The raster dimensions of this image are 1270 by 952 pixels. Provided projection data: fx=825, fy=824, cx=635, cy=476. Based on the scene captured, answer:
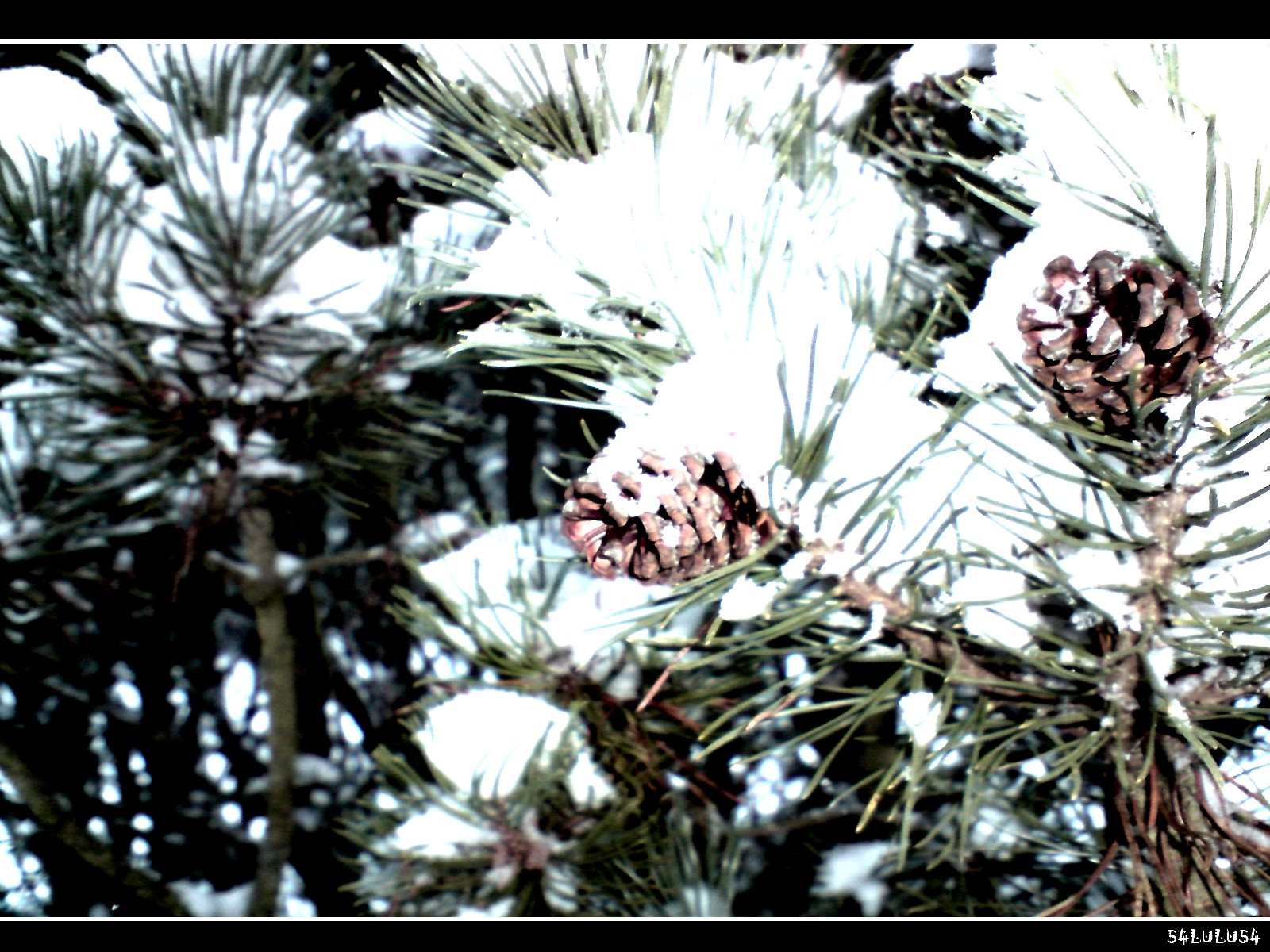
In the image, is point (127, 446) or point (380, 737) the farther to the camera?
point (380, 737)

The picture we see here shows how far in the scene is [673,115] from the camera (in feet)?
1.06

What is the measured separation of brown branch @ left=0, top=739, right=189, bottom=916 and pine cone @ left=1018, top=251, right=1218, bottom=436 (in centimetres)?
70

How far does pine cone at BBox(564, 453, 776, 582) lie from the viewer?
0.29 meters

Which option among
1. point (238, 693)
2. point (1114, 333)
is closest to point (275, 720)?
point (238, 693)

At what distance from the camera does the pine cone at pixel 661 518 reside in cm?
29

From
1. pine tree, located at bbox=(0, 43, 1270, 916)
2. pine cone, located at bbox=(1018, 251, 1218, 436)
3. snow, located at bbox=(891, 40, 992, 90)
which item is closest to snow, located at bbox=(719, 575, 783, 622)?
pine tree, located at bbox=(0, 43, 1270, 916)

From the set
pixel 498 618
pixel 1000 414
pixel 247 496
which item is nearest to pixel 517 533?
pixel 498 618

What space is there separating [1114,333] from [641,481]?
16cm

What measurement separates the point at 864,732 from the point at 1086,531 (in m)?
0.37

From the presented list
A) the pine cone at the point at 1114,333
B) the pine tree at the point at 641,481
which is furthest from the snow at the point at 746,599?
the pine cone at the point at 1114,333

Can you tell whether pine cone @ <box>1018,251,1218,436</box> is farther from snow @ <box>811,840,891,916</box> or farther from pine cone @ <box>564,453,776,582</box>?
snow @ <box>811,840,891,916</box>

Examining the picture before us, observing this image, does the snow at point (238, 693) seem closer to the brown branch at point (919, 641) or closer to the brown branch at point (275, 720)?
the brown branch at point (275, 720)

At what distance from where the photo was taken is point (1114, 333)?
26 cm
